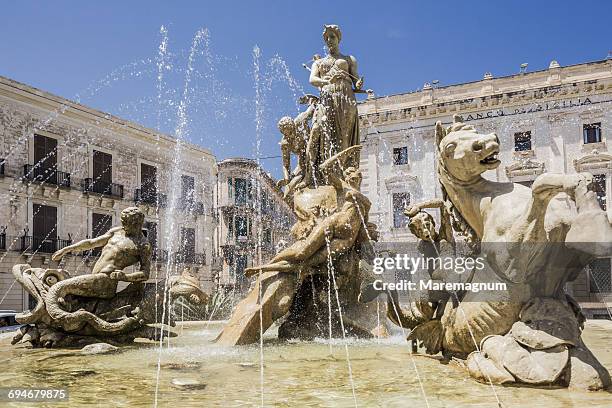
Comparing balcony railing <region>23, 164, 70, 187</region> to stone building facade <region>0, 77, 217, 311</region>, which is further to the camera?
balcony railing <region>23, 164, 70, 187</region>

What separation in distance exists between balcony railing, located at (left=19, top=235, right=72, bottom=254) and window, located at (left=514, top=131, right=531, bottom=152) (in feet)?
74.6

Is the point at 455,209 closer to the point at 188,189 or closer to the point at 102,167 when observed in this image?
the point at 102,167

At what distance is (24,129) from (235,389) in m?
24.5

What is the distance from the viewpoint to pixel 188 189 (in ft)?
114

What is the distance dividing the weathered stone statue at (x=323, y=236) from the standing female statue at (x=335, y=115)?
0.01 meters

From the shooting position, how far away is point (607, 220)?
107 inches

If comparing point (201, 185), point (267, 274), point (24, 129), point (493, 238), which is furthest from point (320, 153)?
point (201, 185)

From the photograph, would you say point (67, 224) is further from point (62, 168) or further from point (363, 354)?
point (363, 354)

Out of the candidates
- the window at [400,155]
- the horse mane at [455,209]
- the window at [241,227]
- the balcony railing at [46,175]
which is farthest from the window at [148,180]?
the horse mane at [455,209]

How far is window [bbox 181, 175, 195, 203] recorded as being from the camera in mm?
34062

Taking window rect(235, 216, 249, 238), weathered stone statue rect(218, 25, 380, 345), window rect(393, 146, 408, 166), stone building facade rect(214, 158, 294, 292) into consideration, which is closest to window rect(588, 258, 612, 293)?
window rect(393, 146, 408, 166)

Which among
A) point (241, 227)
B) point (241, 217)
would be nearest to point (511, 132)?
point (241, 217)

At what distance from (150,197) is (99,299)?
25.5 meters

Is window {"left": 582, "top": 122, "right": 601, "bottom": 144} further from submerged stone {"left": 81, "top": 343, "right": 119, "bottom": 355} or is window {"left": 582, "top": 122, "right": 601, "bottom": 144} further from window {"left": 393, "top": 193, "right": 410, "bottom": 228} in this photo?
submerged stone {"left": 81, "top": 343, "right": 119, "bottom": 355}
